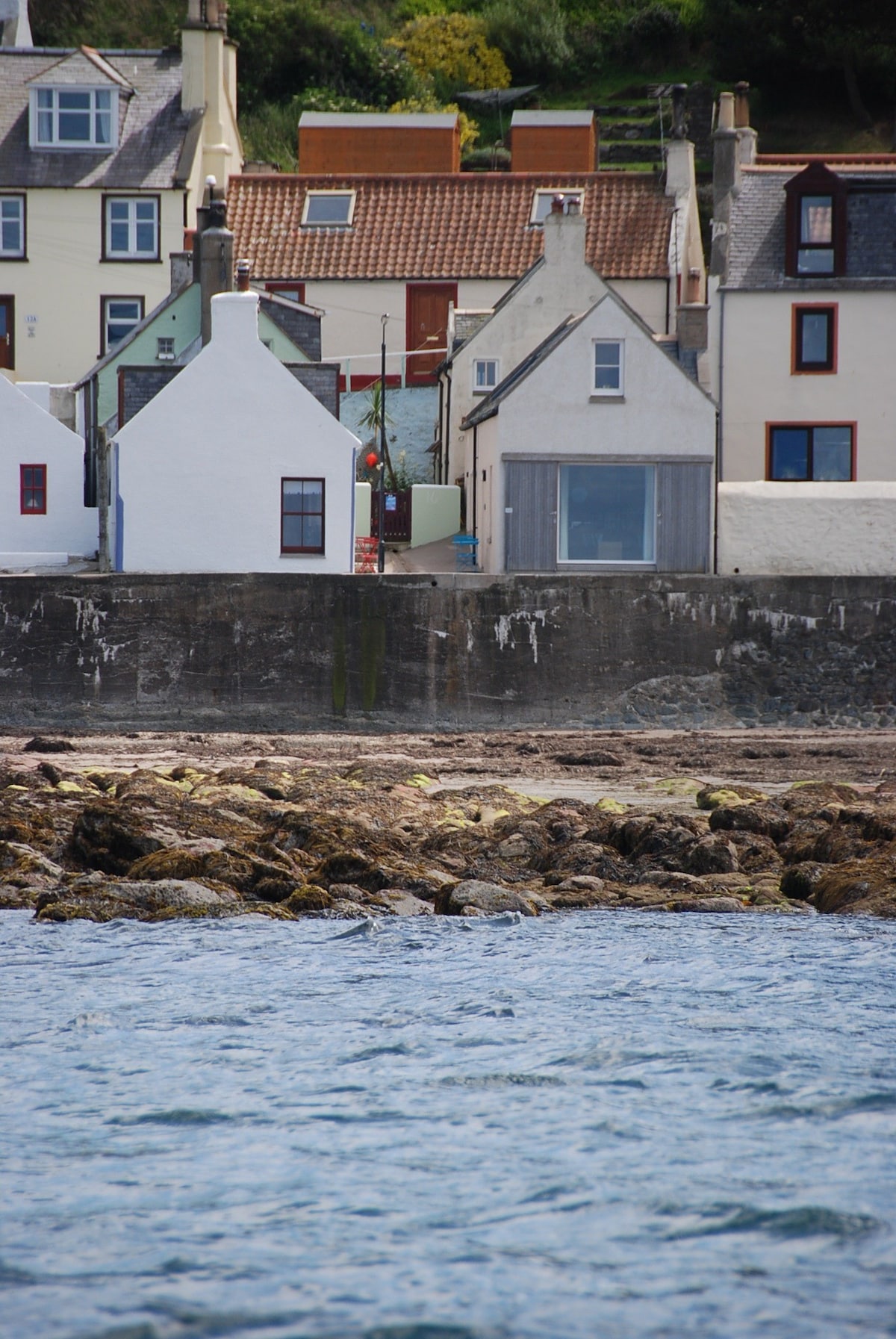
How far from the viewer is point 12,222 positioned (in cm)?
4181

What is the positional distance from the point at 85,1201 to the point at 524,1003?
15.0 ft

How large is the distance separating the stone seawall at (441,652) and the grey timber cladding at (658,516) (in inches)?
58.6

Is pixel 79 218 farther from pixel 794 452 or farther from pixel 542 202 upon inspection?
pixel 794 452

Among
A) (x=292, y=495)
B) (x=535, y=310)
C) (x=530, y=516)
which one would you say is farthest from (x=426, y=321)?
(x=530, y=516)

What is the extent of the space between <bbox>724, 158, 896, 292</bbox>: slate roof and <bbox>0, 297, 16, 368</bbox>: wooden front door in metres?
18.2


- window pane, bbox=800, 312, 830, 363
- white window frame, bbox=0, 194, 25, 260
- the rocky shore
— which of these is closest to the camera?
the rocky shore

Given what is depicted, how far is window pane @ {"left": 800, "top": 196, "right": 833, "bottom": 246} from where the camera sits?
35.0 metres

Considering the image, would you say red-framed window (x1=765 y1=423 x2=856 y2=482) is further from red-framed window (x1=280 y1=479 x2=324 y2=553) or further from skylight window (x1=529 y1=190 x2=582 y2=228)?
red-framed window (x1=280 y1=479 x2=324 y2=553)

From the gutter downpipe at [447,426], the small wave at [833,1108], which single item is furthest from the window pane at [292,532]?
the small wave at [833,1108]

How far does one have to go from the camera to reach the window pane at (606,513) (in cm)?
2922

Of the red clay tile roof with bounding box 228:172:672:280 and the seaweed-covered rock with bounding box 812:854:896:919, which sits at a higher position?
the red clay tile roof with bounding box 228:172:672:280

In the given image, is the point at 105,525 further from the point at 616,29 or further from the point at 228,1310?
the point at 616,29

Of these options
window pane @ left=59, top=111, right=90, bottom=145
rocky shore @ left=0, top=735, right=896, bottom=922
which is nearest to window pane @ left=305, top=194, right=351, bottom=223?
window pane @ left=59, top=111, right=90, bottom=145

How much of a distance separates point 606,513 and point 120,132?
20.3 metres
